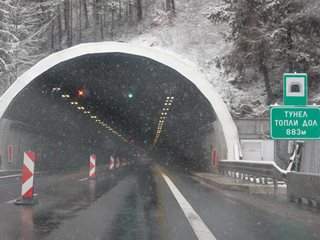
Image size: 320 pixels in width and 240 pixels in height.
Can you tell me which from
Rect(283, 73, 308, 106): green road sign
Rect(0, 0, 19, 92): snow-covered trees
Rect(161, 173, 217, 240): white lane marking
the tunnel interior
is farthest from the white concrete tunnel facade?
Rect(0, 0, 19, 92): snow-covered trees

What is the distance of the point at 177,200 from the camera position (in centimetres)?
1376

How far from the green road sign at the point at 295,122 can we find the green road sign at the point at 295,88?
0.19 metres

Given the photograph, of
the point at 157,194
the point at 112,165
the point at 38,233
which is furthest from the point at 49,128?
the point at 38,233

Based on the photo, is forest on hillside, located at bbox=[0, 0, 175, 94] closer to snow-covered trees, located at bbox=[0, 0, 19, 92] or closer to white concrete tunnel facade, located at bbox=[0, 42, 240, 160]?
snow-covered trees, located at bbox=[0, 0, 19, 92]

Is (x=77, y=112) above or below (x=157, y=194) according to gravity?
above

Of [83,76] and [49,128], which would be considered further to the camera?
[49,128]

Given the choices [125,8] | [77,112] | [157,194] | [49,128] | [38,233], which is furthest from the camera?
[125,8]

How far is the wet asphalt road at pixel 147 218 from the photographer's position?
8.30m

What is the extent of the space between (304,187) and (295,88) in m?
2.49

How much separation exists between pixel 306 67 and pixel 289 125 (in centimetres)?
2481

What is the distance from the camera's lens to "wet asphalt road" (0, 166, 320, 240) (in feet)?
27.2

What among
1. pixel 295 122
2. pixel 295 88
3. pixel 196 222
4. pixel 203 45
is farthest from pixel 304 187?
pixel 203 45

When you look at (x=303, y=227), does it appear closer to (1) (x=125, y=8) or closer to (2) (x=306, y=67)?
(2) (x=306, y=67)

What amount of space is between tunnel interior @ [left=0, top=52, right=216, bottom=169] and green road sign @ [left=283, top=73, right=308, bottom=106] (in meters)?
15.9
